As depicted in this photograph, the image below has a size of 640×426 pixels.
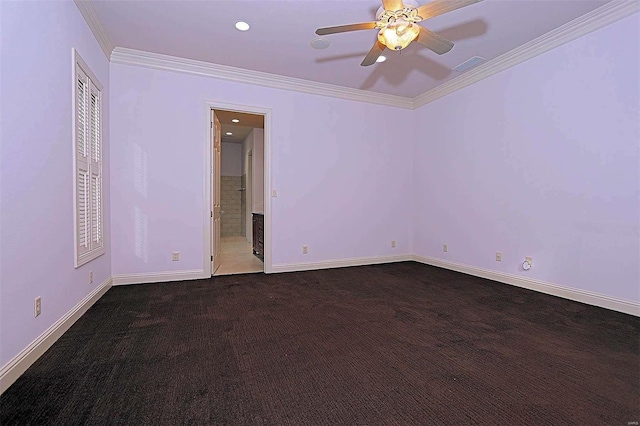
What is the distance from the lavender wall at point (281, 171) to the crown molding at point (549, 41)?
1.22 m

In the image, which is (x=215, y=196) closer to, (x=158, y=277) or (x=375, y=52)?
(x=158, y=277)

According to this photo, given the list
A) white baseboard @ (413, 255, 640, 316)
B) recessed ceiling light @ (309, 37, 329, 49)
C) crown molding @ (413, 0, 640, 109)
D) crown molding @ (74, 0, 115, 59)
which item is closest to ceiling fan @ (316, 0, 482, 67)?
recessed ceiling light @ (309, 37, 329, 49)

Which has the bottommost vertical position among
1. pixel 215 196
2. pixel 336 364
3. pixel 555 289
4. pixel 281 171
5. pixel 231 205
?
pixel 336 364

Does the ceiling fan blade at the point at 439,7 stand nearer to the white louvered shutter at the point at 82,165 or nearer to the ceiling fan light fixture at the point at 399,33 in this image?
the ceiling fan light fixture at the point at 399,33

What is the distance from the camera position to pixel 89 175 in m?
3.03

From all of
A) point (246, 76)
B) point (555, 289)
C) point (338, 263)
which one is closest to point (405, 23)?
point (246, 76)

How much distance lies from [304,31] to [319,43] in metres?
0.28

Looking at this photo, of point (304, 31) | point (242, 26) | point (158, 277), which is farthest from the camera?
point (158, 277)

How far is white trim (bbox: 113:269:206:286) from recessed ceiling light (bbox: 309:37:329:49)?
3173 mm

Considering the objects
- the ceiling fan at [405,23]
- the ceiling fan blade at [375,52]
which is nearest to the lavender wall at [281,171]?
the ceiling fan blade at [375,52]

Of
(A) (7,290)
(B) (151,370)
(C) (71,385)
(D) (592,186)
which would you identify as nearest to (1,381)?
(C) (71,385)

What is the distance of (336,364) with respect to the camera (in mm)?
1988

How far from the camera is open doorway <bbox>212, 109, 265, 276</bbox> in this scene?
5.37 m

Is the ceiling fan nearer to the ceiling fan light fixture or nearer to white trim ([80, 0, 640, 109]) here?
the ceiling fan light fixture
